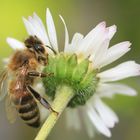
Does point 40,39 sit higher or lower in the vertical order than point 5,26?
lower

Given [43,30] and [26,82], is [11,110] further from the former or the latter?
[43,30]

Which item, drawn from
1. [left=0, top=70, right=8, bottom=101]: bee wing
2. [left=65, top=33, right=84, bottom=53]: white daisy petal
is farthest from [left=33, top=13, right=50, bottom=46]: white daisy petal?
[left=0, top=70, right=8, bottom=101]: bee wing

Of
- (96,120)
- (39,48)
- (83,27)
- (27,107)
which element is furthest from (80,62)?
(83,27)

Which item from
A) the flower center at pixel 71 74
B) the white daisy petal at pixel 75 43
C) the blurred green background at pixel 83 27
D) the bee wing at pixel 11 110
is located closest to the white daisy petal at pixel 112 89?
the flower center at pixel 71 74

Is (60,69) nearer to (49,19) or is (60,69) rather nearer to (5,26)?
(49,19)

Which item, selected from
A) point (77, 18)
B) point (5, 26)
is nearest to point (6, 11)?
point (5, 26)
